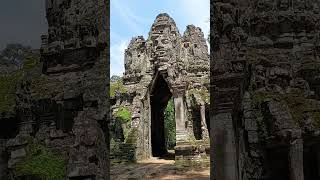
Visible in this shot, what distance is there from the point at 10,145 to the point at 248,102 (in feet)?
15.8

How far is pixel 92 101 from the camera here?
324 inches

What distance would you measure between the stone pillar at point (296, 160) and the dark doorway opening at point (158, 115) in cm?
1475

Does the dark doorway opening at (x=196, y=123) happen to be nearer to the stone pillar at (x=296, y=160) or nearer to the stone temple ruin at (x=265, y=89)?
the stone temple ruin at (x=265, y=89)

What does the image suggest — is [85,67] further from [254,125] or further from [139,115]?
[139,115]

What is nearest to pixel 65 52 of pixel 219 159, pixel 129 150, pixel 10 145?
pixel 10 145

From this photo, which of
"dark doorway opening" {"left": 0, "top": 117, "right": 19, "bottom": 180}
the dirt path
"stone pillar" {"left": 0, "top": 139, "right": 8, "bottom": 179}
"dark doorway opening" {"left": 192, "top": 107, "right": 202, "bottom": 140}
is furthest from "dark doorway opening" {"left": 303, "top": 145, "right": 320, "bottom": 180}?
"dark doorway opening" {"left": 192, "top": 107, "right": 202, "bottom": 140}

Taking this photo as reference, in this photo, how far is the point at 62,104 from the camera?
8539 millimetres

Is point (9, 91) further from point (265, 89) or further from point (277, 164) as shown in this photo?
point (277, 164)

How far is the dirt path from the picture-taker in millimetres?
15062

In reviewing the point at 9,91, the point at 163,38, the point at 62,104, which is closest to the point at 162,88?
the point at 163,38

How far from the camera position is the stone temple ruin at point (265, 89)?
6.78 meters

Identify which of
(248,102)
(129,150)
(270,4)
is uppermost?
(270,4)

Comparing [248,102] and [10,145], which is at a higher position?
[248,102]

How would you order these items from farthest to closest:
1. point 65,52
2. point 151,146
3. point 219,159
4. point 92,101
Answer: point 151,146, point 65,52, point 92,101, point 219,159
